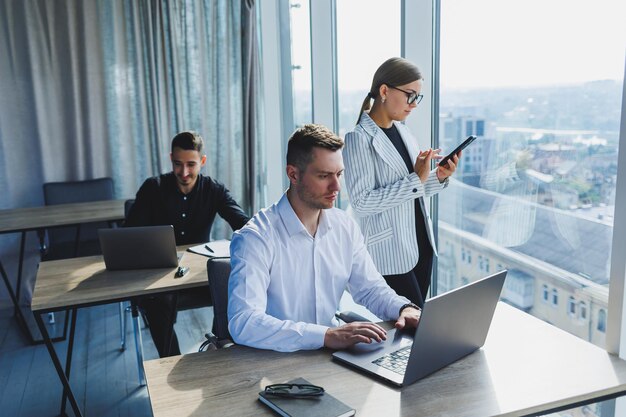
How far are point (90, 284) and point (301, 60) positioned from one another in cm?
278

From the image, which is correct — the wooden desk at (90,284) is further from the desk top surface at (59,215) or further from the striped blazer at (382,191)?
the desk top surface at (59,215)

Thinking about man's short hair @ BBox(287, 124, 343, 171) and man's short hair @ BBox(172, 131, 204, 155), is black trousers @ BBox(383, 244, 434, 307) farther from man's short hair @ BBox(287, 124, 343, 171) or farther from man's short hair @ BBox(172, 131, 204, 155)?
man's short hair @ BBox(172, 131, 204, 155)

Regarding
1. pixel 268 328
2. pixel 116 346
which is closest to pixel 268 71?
pixel 116 346

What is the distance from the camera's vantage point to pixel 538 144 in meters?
2.03

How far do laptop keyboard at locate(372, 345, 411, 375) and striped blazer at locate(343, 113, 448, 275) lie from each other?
2.76ft

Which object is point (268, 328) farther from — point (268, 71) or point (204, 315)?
point (268, 71)

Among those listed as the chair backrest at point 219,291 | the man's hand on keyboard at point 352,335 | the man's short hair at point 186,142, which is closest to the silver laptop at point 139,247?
the chair backrest at point 219,291

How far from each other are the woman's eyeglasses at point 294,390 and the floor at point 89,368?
165 cm

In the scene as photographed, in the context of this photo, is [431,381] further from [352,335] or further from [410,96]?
[410,96]

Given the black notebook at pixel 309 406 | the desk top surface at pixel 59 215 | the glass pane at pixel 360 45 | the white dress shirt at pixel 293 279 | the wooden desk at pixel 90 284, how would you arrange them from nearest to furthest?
1. the black notebook at pixel 309 406
2. the white dress shirt at pixel 293 279
3. the wooden desk at pixel 90 284
4. the glass pane at pixel 360 45
5. the desk top surface at pixel 59 215

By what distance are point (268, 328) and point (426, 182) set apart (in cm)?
106

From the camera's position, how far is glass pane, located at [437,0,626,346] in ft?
5.85

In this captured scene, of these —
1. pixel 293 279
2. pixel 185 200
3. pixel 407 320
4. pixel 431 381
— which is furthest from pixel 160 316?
pixel 431 381

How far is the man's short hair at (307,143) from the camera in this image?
177 centimetres
